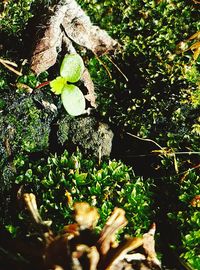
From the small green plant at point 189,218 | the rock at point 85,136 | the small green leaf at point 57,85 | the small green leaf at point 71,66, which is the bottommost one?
the small green plant at point 189,218

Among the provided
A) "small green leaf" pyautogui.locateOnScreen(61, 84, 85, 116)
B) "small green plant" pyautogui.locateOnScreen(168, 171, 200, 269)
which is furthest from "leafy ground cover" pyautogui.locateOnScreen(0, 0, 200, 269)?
"small green leaf" pyautogui.locateOnScreen(61, 84, 85, 116)

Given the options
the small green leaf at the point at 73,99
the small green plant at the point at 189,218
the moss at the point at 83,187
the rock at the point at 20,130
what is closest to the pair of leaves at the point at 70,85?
the small green leaf at the point at 73,99

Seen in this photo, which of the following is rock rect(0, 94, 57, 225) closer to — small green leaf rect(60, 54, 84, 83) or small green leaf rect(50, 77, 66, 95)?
small green leaf rect(50, 77, 66, 95)

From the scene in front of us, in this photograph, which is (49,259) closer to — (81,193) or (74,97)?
(81,193)

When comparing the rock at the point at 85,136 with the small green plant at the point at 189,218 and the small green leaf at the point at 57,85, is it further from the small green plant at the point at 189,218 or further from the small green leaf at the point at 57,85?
the small green plant at the point at 189,218

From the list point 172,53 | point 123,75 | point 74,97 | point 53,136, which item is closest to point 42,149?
point 53,136
